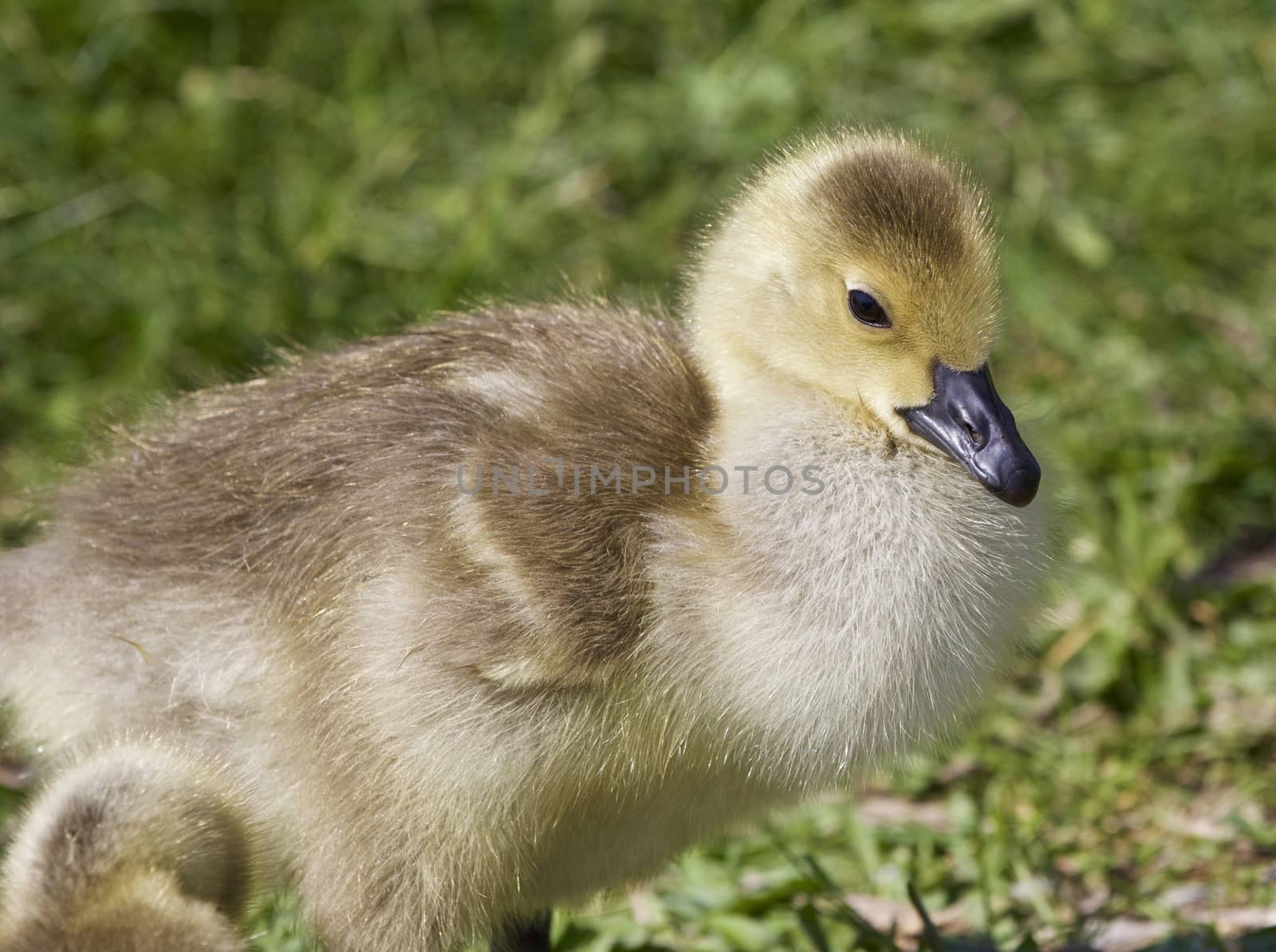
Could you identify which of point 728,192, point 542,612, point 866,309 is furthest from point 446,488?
point 728,192

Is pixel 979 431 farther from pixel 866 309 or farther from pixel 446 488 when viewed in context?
pixel 446 488

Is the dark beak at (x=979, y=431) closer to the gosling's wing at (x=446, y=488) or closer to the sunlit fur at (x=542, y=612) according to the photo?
the sunlit fur at (x=542, y=612)

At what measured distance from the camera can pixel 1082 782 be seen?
8.07 feet

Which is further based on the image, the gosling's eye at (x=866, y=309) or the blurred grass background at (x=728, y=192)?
the blurred grass background at (x=728, y=192)

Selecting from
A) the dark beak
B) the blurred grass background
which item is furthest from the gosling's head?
the blurred grass background

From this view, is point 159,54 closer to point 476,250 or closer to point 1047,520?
point 476,250

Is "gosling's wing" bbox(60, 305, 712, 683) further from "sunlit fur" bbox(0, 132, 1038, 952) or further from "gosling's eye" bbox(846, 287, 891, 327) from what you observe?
"gosling's eye" bbox(846, 287, 891, 327)

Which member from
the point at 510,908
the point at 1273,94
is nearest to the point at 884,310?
the point at 510,908

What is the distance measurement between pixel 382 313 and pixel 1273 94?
6.86 ft

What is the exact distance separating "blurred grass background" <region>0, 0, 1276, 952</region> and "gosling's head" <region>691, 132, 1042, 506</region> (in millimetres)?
281

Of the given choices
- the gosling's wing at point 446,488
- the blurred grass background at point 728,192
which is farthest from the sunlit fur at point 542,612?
the blurred grass background at point 728,192

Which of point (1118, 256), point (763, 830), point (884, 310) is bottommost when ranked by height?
point (763, 830)

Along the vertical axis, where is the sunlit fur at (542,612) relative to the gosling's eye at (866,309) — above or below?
below

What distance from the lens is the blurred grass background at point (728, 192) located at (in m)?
2.29
